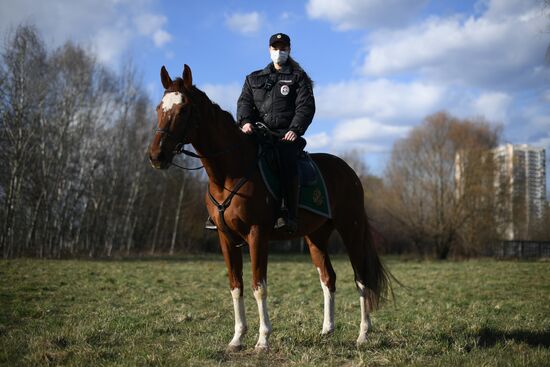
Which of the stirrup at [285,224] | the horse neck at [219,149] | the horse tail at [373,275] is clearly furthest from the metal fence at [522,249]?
the horse neck at [219,149]

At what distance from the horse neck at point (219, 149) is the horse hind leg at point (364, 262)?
2.19 m

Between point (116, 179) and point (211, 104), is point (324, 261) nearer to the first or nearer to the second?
point (211, 104)

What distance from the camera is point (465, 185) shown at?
36438mm

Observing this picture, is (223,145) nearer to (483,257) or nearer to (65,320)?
(65,320)

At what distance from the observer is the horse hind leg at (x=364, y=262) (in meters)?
7.20

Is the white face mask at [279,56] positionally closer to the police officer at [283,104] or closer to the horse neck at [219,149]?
the police officer at [283,104]

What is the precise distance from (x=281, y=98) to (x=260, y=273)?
2381 millimetres

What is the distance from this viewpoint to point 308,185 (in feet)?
21.7

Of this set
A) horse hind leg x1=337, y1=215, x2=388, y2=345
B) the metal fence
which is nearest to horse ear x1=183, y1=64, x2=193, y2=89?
horse hind leg x1=337, y1=215, x2=388, y2=345

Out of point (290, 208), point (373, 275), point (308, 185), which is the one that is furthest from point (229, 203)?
point (373, 275)

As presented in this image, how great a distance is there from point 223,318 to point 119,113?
84.5 ft

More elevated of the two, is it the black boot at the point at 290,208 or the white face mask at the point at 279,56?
the white face mask at the point at 279,56

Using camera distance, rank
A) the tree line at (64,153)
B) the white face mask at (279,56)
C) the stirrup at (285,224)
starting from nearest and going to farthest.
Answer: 1. the stirrup at (285,224)
2. the white face mask at (279,56)
3. the tree line at (64,153)

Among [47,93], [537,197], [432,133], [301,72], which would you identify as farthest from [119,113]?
[537,197]
